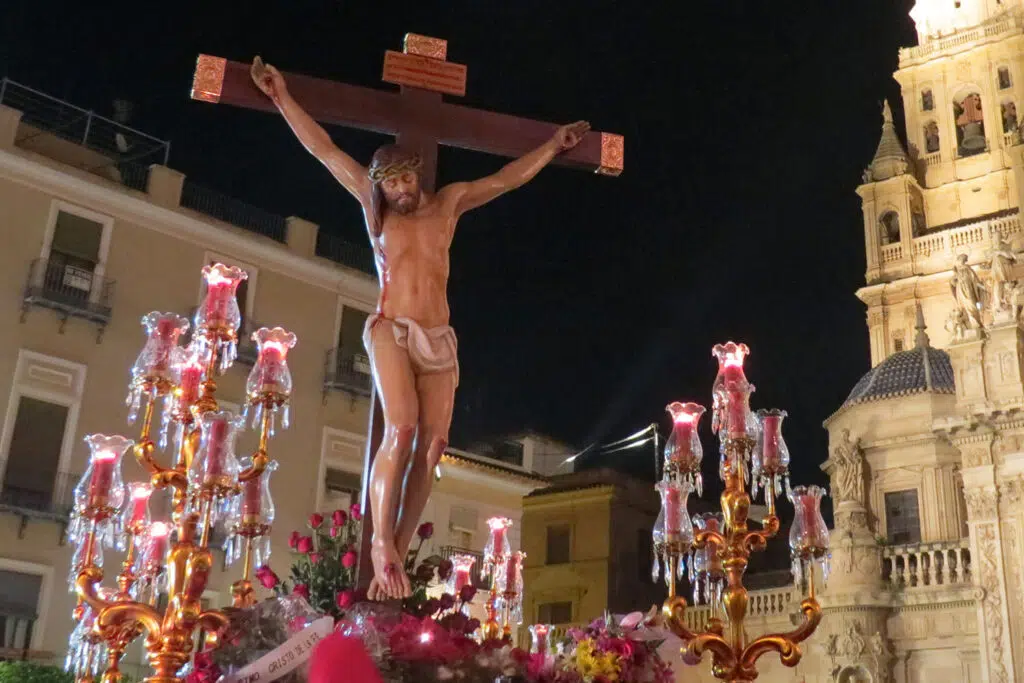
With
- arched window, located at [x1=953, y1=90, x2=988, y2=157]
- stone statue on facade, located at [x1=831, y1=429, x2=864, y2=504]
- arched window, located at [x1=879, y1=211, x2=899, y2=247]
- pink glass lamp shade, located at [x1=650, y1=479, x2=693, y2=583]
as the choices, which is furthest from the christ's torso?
arched window, located at [x1=953, y1=90, x2=988, y2=157]

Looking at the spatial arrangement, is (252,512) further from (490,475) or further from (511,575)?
(490,475)

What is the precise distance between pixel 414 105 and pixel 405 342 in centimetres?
156

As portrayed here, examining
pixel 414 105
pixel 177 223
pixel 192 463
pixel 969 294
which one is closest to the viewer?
pixel 414 105

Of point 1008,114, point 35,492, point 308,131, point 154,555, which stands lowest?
point 154,555

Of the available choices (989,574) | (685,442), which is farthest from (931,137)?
(685,442)

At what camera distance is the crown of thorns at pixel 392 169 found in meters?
5.14

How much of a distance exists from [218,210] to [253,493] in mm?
13133

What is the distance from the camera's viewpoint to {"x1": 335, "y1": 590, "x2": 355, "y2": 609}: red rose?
15.0ft

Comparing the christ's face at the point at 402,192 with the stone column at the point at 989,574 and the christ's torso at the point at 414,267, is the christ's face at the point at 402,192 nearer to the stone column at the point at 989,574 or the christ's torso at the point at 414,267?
the christ's torso at the point at 414,267

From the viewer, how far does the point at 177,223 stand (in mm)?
17953

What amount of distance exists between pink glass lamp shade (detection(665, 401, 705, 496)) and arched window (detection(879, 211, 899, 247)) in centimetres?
2546

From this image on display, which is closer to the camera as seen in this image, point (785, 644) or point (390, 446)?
point (390, 446)

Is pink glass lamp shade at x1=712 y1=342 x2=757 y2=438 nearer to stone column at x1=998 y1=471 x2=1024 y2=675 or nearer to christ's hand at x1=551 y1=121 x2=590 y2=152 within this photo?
christ's hand at x1=551 y1=121 x2=590 y2=152

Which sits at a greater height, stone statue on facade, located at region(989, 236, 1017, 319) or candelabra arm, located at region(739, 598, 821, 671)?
stone statue on facade, located at region(989, 236, 1017, 319)
